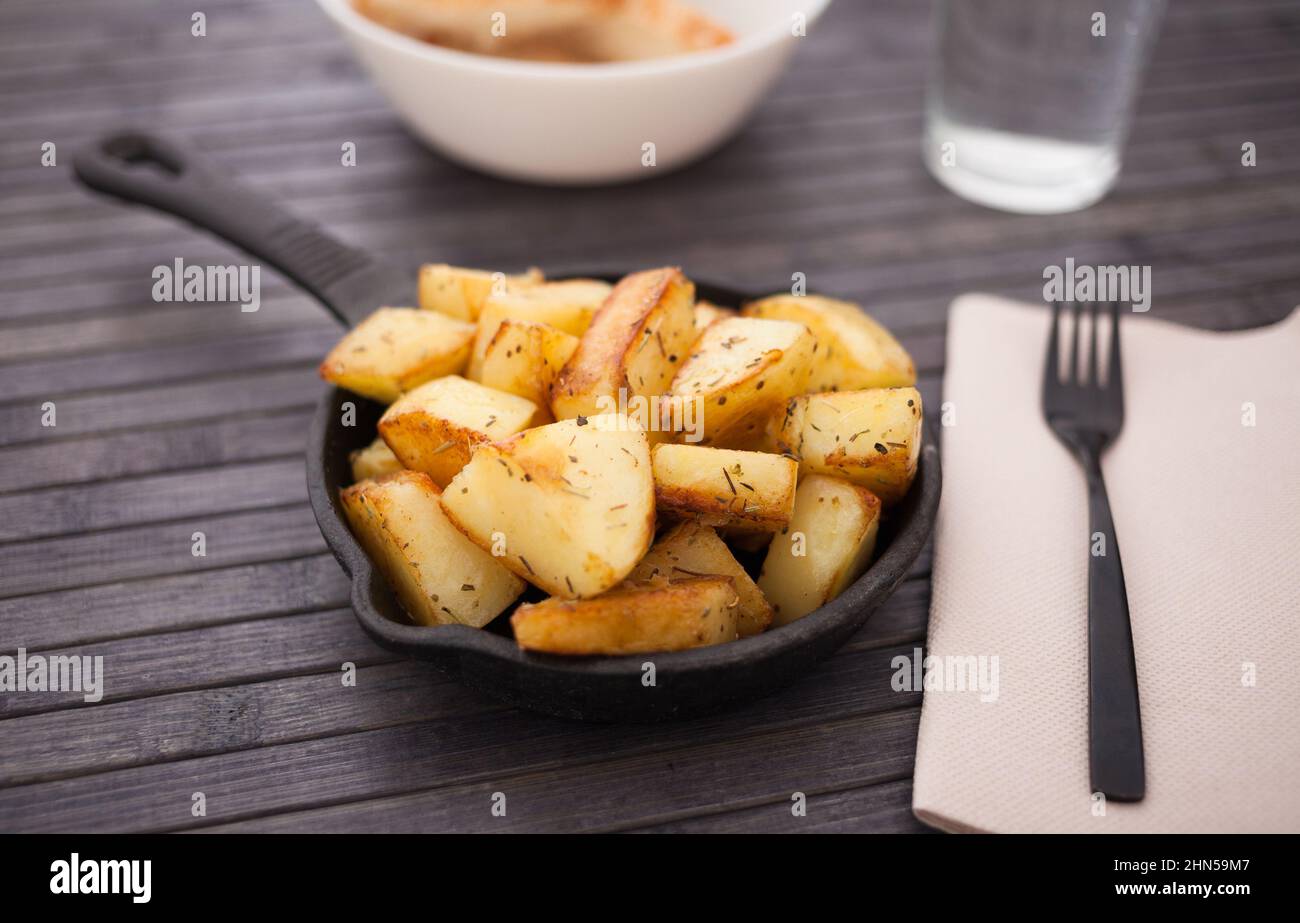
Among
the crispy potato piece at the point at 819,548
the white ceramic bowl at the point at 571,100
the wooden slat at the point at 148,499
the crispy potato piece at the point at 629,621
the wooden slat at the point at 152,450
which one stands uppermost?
the white ceramic bowl at the point at 571,100

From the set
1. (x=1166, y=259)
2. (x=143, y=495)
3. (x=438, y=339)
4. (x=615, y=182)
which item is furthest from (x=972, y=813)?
(x=615, y=182)

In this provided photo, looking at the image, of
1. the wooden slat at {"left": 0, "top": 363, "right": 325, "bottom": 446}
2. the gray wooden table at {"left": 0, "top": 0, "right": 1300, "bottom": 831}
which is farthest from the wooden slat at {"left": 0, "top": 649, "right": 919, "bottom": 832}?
the wooden slat at {"left": 0, "top": 363, "right": 325, "bottom": 446}

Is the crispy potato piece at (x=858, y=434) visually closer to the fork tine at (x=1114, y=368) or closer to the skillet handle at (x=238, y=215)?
the fork tine at (x=1114, y=368)

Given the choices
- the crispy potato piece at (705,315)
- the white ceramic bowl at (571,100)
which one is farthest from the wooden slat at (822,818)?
the white ceramic bowl at (571,100)

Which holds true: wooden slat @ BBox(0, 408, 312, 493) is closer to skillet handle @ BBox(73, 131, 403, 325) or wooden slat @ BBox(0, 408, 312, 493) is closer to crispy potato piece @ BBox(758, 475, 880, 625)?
skillet handle @ BBox(73, 131, 403, 325)

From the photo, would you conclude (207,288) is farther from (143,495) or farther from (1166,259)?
(1166,259)

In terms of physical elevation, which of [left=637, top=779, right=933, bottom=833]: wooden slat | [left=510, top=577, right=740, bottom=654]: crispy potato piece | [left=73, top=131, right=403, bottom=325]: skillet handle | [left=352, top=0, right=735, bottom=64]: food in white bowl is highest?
[left=352, top=0, right=735, bottom=64]: food in white bowl

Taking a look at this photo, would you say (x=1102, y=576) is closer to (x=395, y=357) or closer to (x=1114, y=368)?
(x=1114, y=368)

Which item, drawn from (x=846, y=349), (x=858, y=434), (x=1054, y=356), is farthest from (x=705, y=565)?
(x=1054, y=356)
